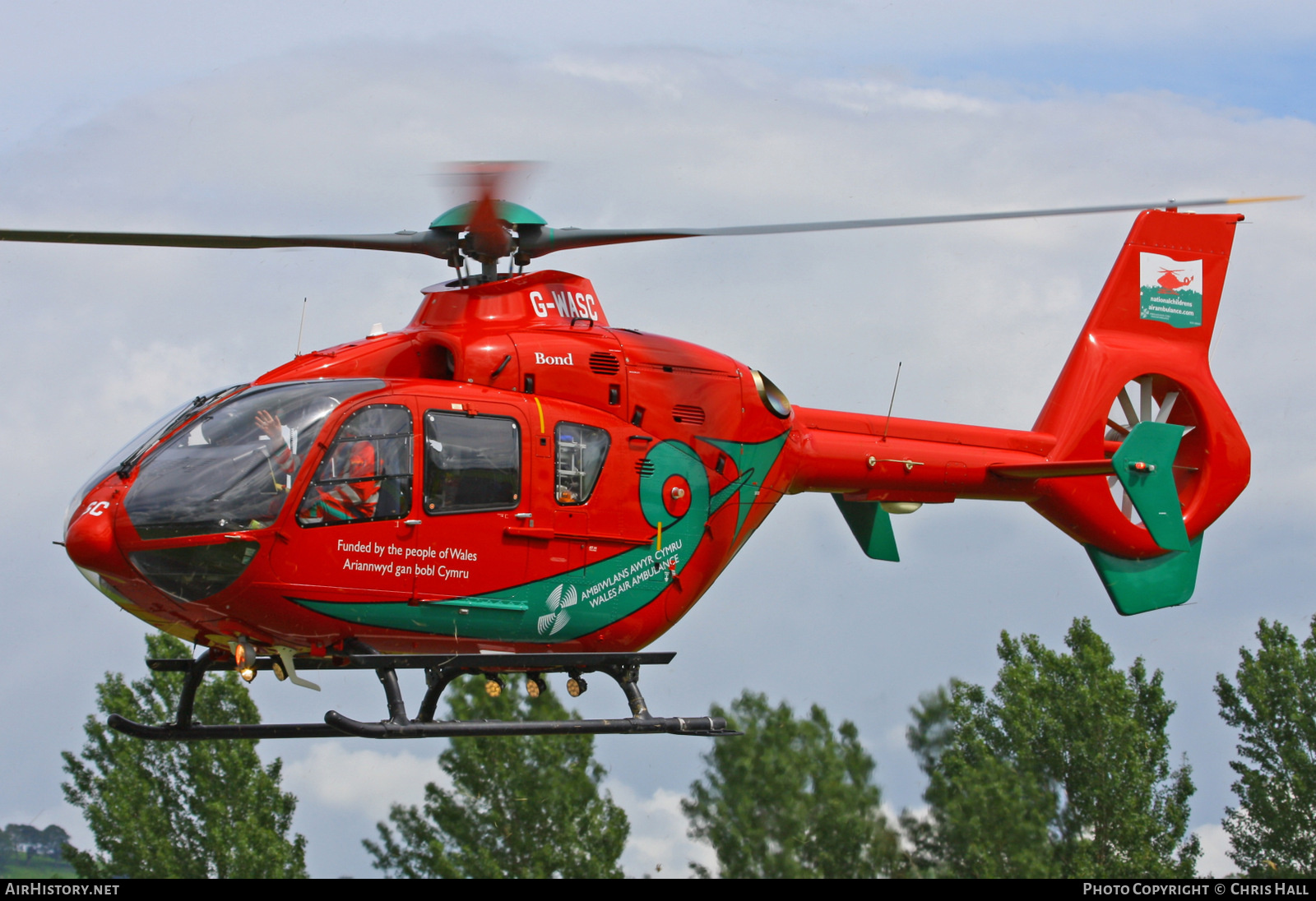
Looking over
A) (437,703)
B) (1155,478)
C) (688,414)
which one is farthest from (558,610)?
(1155,478)

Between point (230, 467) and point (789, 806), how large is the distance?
6.77 meters

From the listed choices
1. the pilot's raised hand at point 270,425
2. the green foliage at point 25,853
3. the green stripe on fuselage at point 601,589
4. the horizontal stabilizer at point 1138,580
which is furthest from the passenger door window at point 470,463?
the green foliage at point 25,853

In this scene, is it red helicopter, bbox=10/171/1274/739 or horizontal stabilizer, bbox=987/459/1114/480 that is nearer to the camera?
red helicopter, bbox=10/171/1274/739

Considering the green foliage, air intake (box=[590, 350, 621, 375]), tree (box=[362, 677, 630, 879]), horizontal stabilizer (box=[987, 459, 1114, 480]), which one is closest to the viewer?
air intake (box=[590, 350, 621, 375])

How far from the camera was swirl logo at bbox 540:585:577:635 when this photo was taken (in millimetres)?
9984

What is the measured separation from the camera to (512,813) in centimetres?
2311

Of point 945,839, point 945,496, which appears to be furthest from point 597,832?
point 945,496

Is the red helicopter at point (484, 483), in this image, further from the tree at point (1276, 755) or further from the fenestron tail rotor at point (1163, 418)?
the tree at point (1276, 755)

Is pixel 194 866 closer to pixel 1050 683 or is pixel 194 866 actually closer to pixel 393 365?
pixel 1050 683

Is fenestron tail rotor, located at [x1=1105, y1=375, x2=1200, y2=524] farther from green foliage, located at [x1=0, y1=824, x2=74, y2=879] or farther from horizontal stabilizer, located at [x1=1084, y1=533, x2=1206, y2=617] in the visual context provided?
green foliage, located at [x1=0, y1=824, x2=74, y2=879]

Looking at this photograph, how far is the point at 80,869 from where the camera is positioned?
2578cm

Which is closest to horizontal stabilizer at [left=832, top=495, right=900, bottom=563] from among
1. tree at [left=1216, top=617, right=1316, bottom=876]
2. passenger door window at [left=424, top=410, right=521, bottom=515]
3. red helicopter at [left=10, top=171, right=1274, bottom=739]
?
red helicopter at [left=10, top=171, right=1274, bottom=739]

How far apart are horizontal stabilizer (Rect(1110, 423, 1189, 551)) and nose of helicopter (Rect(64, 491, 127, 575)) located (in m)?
8.54
